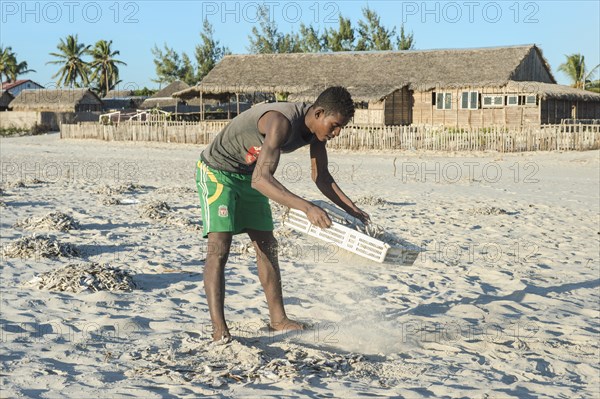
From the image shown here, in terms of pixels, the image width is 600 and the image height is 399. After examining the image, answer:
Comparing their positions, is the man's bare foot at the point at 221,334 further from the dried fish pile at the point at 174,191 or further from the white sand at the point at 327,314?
the dried fish pile at the point at 174,191

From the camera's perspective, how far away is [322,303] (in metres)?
5.63

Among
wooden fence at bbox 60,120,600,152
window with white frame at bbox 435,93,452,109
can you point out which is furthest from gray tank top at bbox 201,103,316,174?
window with white frame at bbox 435,93,452,109

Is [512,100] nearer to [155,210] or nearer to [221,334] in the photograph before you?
[155,210]

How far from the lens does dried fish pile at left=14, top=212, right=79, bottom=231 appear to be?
836 centimetres

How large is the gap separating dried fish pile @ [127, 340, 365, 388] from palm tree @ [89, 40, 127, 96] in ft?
229

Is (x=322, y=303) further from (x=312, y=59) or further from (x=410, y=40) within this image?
(x=410, y=40)

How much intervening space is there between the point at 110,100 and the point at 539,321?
55.3m

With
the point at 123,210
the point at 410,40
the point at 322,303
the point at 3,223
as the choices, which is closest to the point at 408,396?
the point at 322,303

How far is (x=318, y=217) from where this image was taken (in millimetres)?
3982

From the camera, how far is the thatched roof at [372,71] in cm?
3238

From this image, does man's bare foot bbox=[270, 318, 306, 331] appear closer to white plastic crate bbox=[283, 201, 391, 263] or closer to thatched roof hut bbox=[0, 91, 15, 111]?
white plastic crate bbox=[283, 201, 391, 263]

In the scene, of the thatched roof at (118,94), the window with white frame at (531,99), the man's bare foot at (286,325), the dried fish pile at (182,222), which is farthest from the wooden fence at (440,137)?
the thatched roof at (118,94)

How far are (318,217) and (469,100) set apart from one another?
29585 mm

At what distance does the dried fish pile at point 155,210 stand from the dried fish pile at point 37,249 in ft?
7.69
